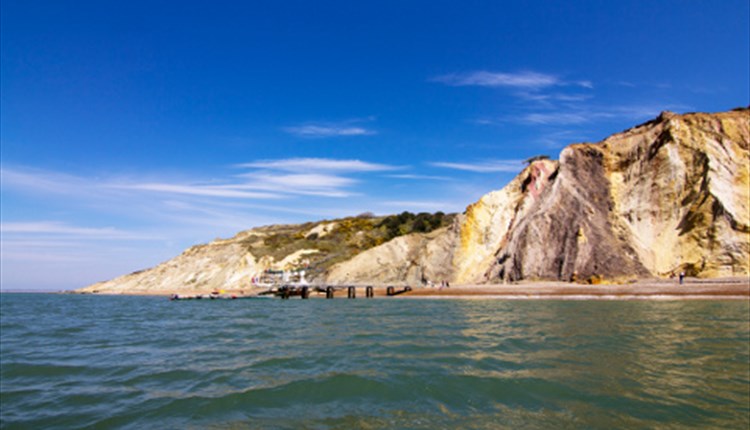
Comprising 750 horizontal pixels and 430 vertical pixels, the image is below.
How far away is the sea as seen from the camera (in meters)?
7.11

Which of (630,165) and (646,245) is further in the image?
(630,165)

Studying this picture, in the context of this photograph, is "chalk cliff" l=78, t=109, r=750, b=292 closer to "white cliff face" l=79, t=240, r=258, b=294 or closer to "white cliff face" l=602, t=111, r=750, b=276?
"white cliff face" l=602, t=111, r=750, b=276

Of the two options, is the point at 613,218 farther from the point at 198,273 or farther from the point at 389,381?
the point at 198,273

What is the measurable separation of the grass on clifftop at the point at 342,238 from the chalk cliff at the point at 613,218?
1245 centimetres

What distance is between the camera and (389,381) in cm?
940

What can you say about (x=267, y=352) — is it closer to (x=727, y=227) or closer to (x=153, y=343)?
(x=153, y=343)

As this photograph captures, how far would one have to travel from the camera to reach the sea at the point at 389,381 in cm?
711

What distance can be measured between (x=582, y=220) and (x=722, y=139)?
17579 mm

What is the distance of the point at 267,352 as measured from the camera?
1361cm

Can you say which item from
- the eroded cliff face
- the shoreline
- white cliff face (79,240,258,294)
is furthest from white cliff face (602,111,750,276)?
white cliff face (79,240,258,294)

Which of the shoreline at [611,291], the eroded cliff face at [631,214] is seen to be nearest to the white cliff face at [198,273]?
the eroded cliff face at [631,214]

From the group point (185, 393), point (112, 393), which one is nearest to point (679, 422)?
point (185, 393)

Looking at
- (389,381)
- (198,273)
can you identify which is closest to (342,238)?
(198,273)

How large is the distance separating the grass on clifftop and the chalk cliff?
12.4 m
